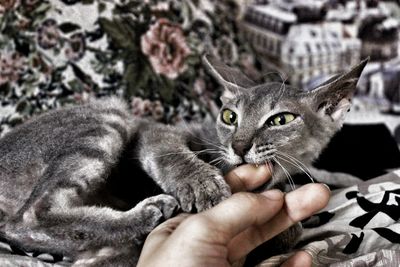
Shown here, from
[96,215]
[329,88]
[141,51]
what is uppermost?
[329,88]

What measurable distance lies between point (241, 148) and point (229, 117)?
202 millimetres

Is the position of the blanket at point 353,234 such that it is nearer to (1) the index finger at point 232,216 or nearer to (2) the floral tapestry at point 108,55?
(1) the index finger at point 232,216

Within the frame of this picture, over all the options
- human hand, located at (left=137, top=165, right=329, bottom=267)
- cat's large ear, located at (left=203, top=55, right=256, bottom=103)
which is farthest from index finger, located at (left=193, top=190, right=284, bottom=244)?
cat's large ear, located at (left=203, top=55, right=256, bottom=103)

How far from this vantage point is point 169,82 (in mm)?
1923

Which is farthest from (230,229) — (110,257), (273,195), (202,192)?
(110,257)

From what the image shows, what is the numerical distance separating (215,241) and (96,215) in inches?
14.4

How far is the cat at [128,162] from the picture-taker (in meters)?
1.12

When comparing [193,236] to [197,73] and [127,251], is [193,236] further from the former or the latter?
[197,73]

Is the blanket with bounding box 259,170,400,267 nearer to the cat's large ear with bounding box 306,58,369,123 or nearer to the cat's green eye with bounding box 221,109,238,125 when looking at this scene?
the cat's large ear with bounding box 306,58,369,123

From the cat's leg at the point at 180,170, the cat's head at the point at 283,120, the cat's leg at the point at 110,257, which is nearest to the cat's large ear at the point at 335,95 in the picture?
the cat's head at the point at 283,120

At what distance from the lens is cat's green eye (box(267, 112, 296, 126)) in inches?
50.0

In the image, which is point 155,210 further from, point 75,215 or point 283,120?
point 283,120

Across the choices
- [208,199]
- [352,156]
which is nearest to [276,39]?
[352,156]

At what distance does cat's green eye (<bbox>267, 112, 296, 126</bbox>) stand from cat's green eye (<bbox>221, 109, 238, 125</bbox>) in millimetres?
111
